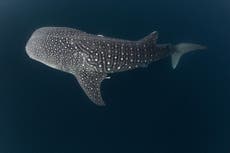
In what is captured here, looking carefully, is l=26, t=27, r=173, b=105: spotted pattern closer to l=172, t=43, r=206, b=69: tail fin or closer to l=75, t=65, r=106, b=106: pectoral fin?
l=75, t=65, r=106, b=106: pectoral fin

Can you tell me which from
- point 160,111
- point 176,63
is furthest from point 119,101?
point 176,63

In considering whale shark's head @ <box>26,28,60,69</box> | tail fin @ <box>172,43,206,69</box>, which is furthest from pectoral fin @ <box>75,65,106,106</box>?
tail fin @ <box>172,43,206,69</box>

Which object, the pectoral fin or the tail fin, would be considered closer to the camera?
the pectoral fin

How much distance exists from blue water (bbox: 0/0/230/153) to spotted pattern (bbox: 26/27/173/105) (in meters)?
0.48

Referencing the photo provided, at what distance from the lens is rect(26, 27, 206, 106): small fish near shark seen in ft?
23.0

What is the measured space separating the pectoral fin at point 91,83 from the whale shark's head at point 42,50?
0.51 meters

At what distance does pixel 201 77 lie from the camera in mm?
7926

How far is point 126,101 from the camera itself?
299 inches

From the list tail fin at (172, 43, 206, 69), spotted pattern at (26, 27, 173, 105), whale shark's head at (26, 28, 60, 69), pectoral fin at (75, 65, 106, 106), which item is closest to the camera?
spotted pattern at (26, 27, 173, 105)

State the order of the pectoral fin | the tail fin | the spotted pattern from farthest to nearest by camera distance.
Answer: the tail fin < the pectoral fin < the spotted pattern

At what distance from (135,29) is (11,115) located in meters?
3.01

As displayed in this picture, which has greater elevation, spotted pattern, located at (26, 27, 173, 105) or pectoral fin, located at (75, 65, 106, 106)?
spotted pattern, located at (26, 27, 173, 105)

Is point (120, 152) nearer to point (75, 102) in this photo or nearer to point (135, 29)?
point (75, 102)

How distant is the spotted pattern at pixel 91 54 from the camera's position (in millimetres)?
6996
